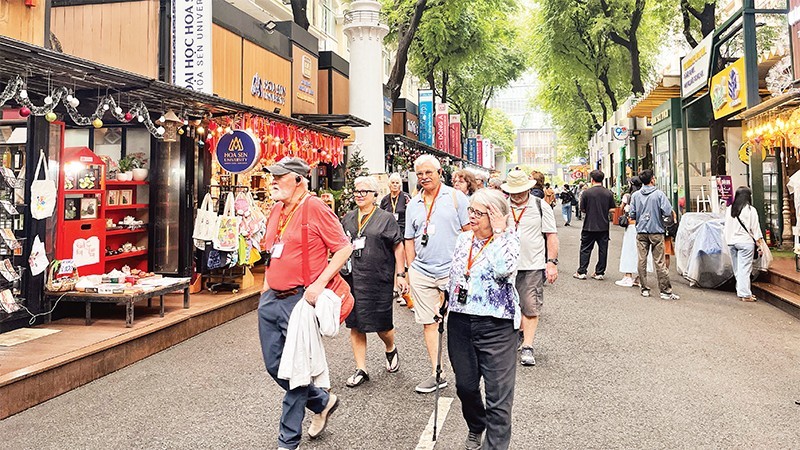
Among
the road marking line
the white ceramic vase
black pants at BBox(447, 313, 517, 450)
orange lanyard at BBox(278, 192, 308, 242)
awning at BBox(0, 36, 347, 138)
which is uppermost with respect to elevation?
awning at BBox(0, 36, 347, 138)

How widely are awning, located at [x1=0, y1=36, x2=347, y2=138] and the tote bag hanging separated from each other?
1.39 meters

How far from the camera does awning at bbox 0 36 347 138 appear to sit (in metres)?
5.03

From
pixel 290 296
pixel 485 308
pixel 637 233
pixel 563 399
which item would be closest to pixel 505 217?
pixel 485 308

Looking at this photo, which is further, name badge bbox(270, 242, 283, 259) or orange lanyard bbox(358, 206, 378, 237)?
orange lanyard bbox(358, 206, 378, 237)

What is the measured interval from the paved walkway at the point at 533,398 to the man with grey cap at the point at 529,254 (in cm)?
46

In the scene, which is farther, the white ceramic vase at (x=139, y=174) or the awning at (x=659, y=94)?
the awning at (x=659, y=94)

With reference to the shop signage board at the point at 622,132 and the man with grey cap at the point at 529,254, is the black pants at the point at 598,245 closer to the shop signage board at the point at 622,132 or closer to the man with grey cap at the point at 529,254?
the man with grey cap at the point at 529,254

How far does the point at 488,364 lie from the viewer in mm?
3270

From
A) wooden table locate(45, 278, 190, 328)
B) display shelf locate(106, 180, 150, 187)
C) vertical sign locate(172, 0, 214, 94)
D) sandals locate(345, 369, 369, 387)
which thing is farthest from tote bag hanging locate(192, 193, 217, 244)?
sandals locate(345, 369, 369, 387)

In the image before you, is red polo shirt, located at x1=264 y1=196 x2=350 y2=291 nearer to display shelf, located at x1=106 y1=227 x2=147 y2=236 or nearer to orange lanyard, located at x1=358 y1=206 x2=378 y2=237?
orange lanyard, located at x1=358 y1=206 x2=378 y2=237

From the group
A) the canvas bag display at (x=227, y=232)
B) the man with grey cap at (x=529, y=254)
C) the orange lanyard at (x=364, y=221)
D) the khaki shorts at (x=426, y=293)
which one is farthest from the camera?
the canvas bag display at (x=227, y=232)

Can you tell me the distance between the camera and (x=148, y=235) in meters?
8.98

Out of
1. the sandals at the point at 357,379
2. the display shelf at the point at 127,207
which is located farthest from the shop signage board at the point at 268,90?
the sandals at the point at 357,379

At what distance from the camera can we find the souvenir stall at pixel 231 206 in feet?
27.7
